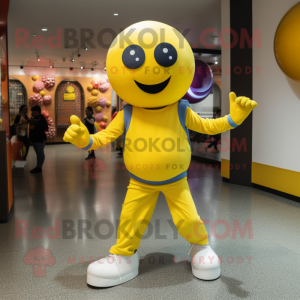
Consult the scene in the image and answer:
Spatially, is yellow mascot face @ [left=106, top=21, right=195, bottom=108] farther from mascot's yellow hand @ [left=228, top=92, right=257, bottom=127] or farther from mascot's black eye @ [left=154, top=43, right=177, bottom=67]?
mascot's yellow hand @ [left=228, top=92, right=257, bottom=127]

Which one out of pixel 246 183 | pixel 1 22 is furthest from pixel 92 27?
pixel 246 183

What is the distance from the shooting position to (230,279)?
2211 mm

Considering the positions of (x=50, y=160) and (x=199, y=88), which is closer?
(x=199, y=88)

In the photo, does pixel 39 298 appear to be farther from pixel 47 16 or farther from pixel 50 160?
pixel 50 160

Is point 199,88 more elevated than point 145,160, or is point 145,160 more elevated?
point 199,88

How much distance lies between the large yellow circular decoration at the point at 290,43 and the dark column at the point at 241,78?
40.6 inches

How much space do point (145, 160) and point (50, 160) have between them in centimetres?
679

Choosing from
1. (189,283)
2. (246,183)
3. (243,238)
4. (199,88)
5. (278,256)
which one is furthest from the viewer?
(199,88)

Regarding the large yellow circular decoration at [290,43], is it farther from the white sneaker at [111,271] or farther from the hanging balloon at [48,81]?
the hanging balloon at [48,81]

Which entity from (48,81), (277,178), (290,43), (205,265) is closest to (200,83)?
(277,178)

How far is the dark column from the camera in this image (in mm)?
4812

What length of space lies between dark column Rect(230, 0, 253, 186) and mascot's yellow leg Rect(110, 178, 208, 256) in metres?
2.96

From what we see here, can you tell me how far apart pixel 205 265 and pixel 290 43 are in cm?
263

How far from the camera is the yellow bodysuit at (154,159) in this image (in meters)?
2.12
